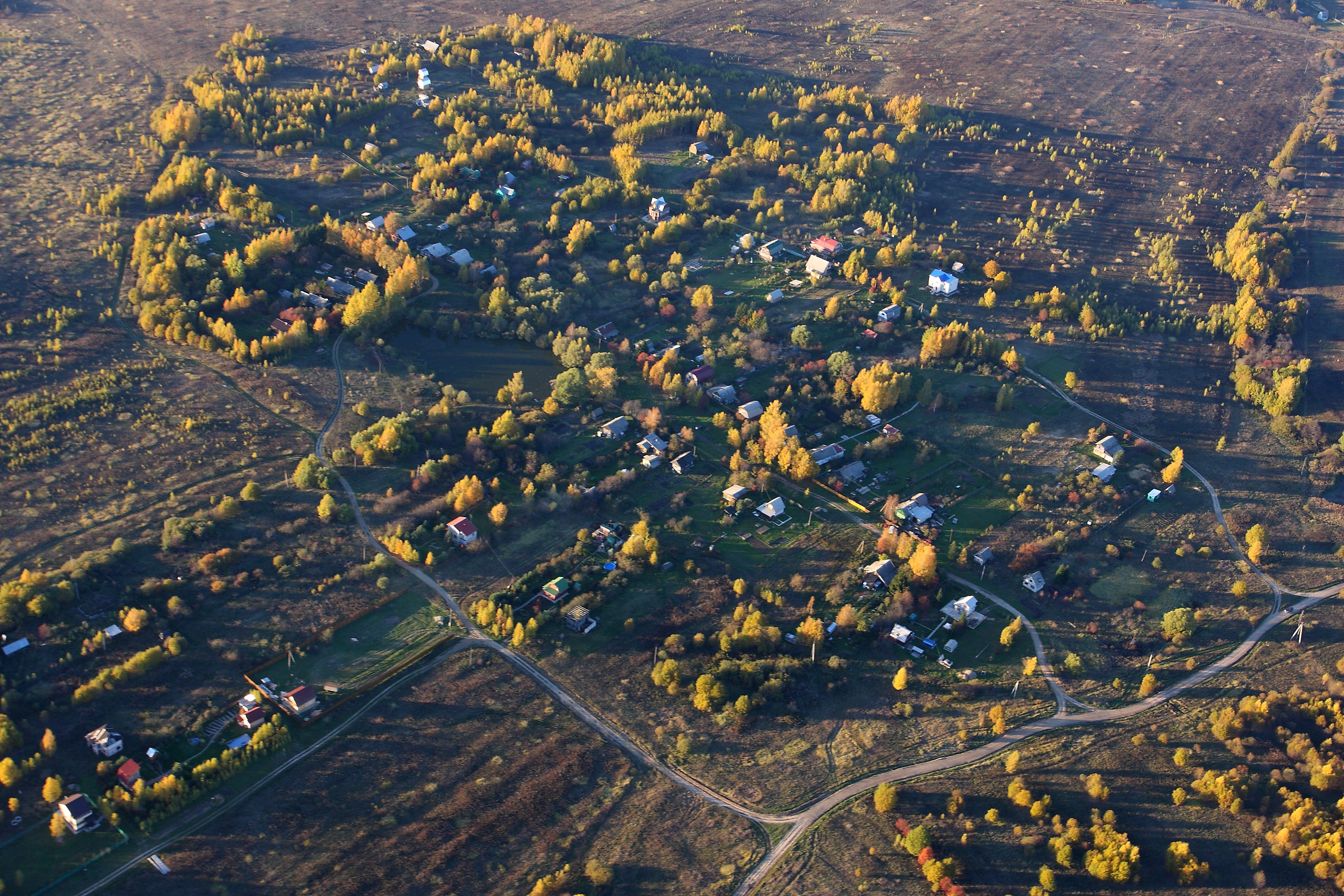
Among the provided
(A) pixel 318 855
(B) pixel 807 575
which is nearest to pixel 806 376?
(B) pixel 807 575

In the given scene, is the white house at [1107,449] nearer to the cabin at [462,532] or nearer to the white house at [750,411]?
the white house at [750,411]

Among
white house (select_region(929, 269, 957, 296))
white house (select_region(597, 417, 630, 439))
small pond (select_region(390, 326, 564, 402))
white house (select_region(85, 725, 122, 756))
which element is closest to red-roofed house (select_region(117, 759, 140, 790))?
white house (select_region(85, 725, 122, 756))

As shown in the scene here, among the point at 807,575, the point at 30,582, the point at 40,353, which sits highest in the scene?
the point at 40,353

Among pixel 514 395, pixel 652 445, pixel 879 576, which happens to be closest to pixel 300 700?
pixel 652 445

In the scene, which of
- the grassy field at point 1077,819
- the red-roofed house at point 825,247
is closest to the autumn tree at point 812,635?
the grassy field at point 1077,819

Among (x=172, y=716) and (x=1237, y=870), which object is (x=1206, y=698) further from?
(x=172, y=716)

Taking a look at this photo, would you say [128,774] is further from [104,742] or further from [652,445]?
[652,445]
